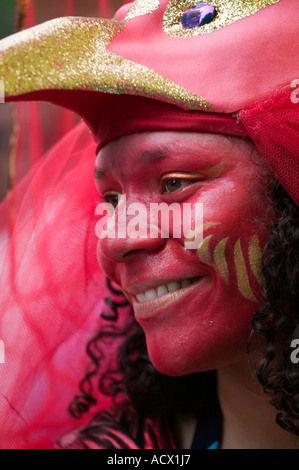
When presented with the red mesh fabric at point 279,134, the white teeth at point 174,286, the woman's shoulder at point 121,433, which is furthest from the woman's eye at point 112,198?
the woman's shoulder at point 121,433

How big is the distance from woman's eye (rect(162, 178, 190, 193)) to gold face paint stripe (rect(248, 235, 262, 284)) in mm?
180

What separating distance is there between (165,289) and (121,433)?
1.83 ft

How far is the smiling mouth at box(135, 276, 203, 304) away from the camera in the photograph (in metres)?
1.20

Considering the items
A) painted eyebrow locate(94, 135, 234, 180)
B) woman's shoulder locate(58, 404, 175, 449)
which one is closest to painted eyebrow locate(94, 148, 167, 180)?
painted eyebrow locate(94, 135, 234, 180)

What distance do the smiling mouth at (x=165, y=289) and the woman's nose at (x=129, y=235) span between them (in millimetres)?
86

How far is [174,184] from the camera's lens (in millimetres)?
1181

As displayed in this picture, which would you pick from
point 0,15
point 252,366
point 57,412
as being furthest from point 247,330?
point 0,15

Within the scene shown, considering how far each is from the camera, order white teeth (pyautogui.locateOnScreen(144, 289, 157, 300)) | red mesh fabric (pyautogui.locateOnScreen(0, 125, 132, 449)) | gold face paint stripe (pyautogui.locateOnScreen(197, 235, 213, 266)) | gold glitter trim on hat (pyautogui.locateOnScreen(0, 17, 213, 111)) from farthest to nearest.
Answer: red mesh fabric (pyautogui.locateOnScreen(0, 125, 132, 449))
white teeth (pyautogui.locateOnScreen(144, 289, 157, 300))
gold face paint stripe (pyautogui.locateOnScreen(197, 235, 213, 266))
gold glitter trim on hat (pyautogui.locateOnScreen(0, 17, 213, 111))

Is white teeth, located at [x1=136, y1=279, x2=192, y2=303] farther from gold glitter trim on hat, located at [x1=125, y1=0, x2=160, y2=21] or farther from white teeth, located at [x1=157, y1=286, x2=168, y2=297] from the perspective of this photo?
gold glitter trim on hat, located at [x1=125, y1=0, x2=160, y2=21]

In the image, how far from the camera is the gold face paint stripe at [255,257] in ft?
3.77

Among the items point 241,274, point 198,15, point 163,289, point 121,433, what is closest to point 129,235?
point 163,289

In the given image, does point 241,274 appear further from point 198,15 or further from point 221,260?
point 198,15

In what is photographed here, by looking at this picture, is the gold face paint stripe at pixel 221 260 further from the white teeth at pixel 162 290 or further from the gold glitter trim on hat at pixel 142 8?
the gold glitter trim on hat at pixel 142 8
